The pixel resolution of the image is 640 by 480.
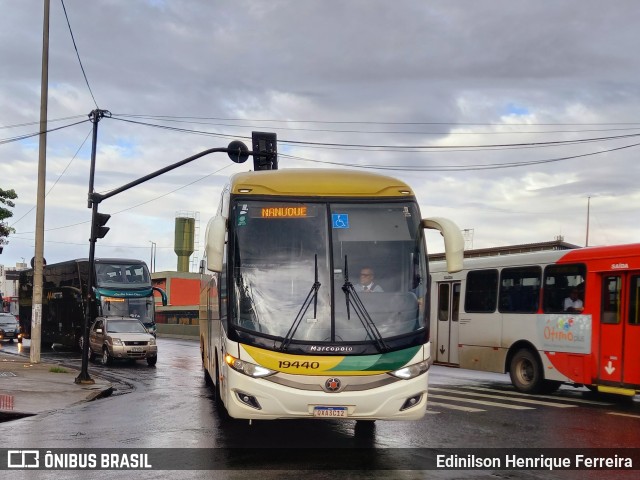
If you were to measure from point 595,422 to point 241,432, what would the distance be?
18.9ft

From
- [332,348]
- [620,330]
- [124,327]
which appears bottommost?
[124,327]

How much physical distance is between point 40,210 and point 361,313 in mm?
18708

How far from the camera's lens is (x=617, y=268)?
15195mm

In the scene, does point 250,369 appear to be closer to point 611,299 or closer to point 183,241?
point 611,299

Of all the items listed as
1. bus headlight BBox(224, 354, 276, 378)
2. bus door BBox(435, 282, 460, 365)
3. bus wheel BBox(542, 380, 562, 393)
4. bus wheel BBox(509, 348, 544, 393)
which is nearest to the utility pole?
bus door BBox(435, 282, 460, 365)

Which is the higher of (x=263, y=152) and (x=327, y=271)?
(x=263, y=152)

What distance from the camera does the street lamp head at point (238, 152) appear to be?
22047 millimetres

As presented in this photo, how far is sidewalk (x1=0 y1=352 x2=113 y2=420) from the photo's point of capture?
48.3ft

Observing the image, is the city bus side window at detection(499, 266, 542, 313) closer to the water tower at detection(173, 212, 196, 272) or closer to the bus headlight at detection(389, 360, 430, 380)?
the bus headlight at detection(389, 360, 430, 380)

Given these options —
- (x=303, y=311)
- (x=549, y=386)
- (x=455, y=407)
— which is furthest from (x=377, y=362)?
(x=549, y=386)

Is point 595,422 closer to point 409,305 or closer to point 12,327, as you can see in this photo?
point 409,305

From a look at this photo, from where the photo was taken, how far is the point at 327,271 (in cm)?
973

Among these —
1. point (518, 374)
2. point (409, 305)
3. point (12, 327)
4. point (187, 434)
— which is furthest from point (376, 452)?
point (12, 327)

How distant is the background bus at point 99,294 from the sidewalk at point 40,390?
867 centimetres
